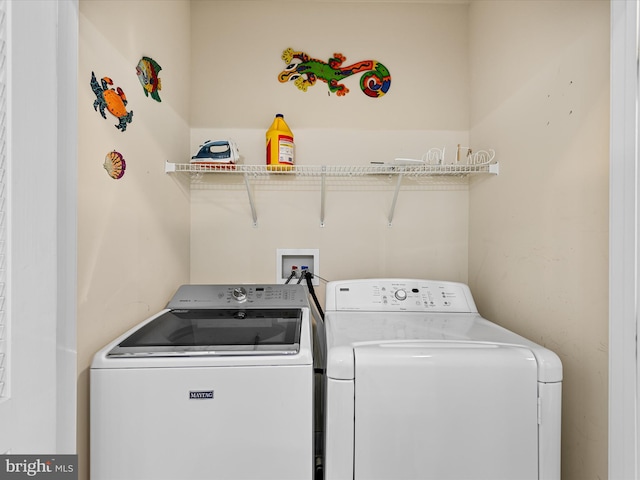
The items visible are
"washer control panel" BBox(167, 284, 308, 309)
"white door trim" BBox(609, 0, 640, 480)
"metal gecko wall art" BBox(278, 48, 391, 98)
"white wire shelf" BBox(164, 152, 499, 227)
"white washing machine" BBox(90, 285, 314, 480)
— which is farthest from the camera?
"metal gecko wall art" BBox(278, 48, 391, 98)

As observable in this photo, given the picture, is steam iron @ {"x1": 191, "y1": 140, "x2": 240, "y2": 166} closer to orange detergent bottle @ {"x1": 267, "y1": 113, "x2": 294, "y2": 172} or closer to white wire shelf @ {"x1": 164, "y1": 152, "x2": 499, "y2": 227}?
white wire shelf @ {"x1": 164, "y1": 152, "x2": 499, "y2": 227}

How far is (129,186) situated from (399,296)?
1.33 m

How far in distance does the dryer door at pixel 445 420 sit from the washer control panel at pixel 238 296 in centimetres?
69

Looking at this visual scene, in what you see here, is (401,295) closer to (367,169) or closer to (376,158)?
(367,169)

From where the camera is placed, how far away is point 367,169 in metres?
1.90

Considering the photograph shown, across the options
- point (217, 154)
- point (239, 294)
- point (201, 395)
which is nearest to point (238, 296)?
point (239, 294)

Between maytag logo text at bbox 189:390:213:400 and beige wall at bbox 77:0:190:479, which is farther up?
beige wall at bbox 77:0:190:479

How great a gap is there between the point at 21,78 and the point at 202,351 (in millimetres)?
876

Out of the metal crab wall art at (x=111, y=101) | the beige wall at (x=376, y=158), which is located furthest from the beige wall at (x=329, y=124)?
the metal crab wall art at (x=111, y=101)

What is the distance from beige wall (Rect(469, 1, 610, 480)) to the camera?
110cm

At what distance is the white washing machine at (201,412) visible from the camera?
42.1 inches

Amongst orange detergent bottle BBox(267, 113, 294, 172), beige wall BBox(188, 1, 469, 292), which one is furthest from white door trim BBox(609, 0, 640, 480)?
orange detergent bottle BBox(267, 113, 294, 172)

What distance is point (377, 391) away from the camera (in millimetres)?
1090

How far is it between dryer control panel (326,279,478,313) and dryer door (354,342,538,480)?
0.62 meters
